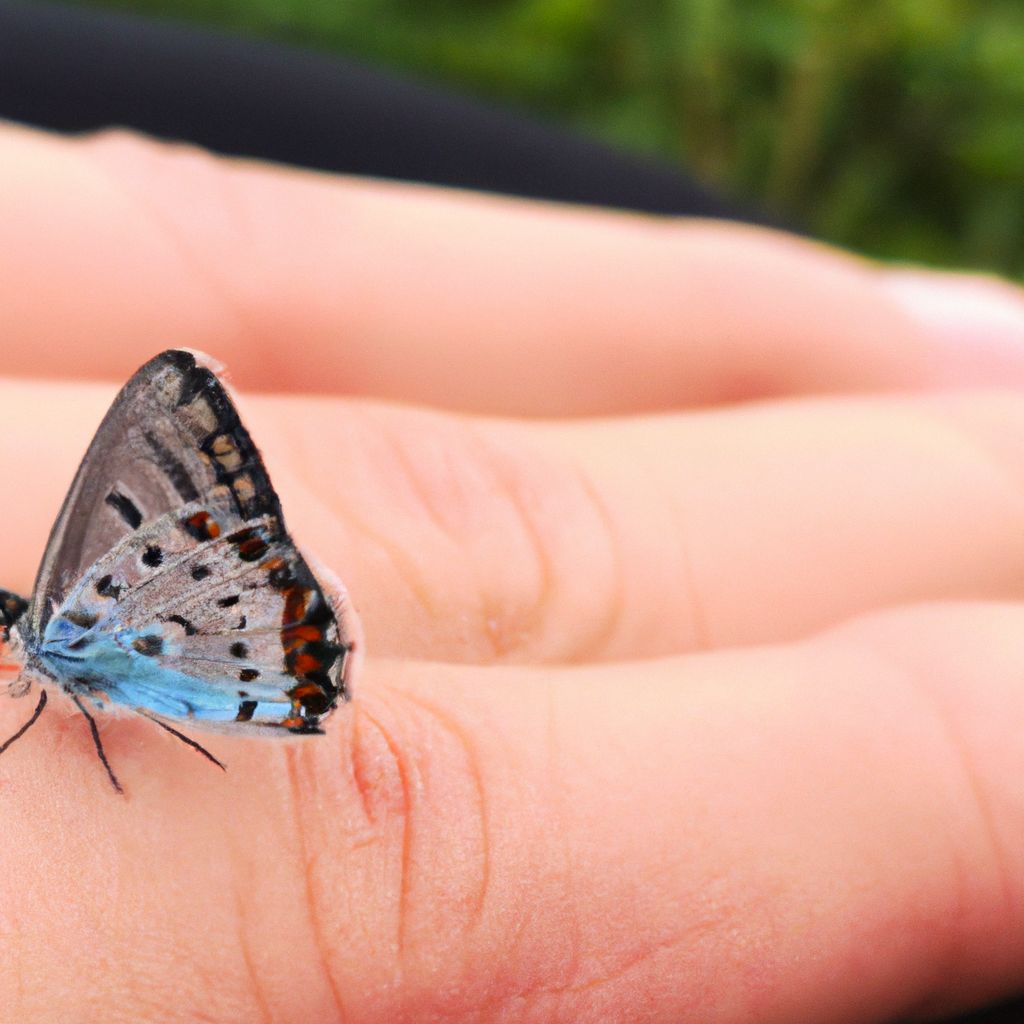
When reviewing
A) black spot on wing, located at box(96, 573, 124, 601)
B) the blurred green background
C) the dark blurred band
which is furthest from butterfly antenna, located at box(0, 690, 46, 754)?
the blurred green background

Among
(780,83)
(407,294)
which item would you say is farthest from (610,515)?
(780,83)

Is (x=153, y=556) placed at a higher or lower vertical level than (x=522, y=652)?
higher

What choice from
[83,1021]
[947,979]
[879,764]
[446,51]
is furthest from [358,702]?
[446,51]

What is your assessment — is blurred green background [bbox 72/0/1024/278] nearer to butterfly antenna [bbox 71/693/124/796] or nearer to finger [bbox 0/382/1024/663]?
finger [bbox 0/382/1024/663]

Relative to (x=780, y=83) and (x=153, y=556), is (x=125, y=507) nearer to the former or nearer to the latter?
(x=153, y=556)

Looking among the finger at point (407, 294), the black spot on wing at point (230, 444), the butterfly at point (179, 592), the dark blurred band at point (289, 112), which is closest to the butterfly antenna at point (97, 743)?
the butterfly at point (179, 592)

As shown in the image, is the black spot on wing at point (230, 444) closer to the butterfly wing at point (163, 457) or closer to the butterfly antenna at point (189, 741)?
the butterfly wing at point (163, 457)
